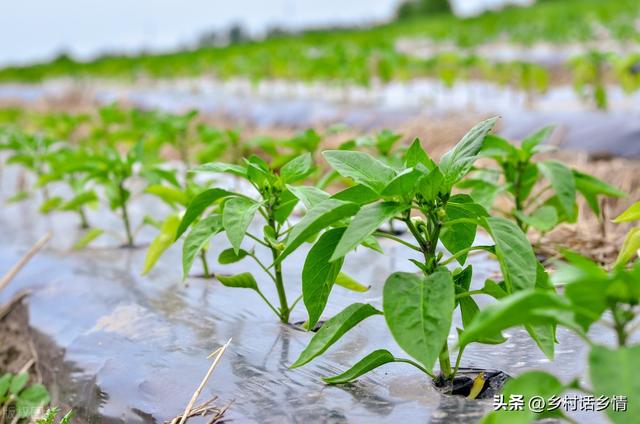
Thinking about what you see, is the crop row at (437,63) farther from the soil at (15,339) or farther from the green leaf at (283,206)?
the soil at (15,339)

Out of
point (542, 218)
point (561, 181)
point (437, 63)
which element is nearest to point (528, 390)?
point (561, 181)

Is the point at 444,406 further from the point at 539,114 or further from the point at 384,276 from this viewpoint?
the point at 539,114

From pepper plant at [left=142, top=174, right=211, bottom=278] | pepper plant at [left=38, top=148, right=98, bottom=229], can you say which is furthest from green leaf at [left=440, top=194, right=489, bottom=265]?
pepper plant at [left=38, top=148, right=98, bottom=229]

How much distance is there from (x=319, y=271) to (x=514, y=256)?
0.30 m

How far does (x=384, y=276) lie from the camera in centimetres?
197

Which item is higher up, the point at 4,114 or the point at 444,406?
the point at 4,114

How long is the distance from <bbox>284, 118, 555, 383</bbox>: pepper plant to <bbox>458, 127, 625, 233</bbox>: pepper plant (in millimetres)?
500

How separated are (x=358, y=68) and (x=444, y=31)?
815 cm

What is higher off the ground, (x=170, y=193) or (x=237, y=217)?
(x=170, y=193)

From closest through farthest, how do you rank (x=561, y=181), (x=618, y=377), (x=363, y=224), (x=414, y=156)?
(x=618, y=377) → (x=363, y=224) → (x=414, y=156) → (x=561, y=181)

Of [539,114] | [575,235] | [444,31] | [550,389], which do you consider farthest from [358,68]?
[444,31]

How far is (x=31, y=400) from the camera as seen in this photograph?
174cm

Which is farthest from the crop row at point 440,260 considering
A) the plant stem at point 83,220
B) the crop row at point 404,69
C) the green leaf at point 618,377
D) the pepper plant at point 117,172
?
the crop row at point 404,69

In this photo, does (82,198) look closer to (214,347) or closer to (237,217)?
(214,347)
